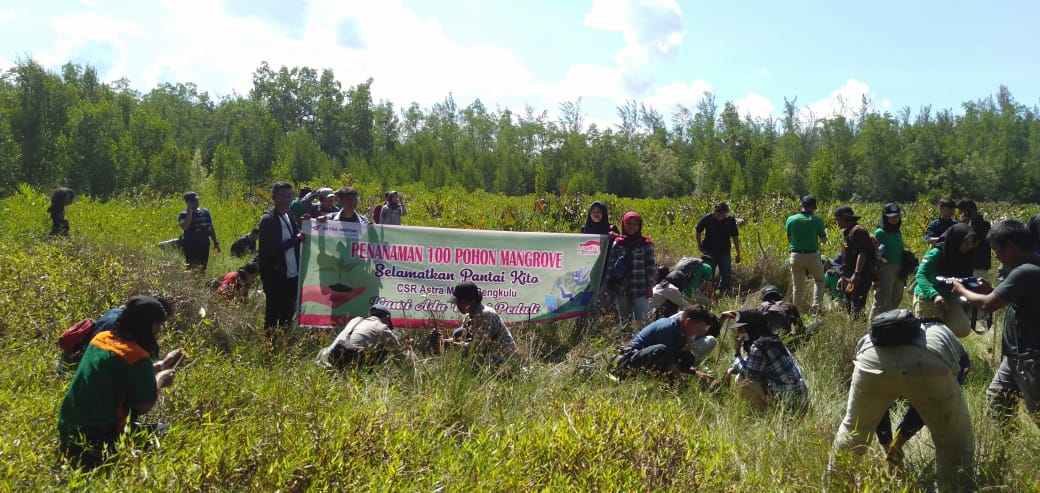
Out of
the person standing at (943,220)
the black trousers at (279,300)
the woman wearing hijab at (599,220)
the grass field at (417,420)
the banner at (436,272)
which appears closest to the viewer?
the grass field at (417,420)

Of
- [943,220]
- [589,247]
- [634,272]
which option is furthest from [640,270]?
[943,220]

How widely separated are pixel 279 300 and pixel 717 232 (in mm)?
5880

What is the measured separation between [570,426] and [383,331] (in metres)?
2.39

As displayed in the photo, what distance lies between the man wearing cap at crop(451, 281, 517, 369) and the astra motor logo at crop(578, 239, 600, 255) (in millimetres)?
1898

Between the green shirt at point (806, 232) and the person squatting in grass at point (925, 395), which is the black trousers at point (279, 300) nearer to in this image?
the person squatting in grass at point (925, 395)

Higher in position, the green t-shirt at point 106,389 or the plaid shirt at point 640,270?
the plaid shirt at point 640,270

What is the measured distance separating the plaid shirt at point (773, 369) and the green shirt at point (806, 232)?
13.3ft

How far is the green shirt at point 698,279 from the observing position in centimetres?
801

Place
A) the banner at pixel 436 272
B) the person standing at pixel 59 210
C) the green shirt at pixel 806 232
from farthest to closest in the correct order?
the person standing at pixel 59 210, the green shirt at pixel 806 232, the banner at pixel 436 272

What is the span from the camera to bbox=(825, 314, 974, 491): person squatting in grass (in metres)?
3.56

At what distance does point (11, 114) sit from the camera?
112 feet

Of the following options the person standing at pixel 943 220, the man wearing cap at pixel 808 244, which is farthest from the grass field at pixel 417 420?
the person standing at pixel 943 220

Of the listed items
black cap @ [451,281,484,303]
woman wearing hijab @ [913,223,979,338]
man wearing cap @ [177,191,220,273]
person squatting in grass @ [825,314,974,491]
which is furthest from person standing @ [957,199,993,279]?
man wearing cap @ [177,191,220,273]

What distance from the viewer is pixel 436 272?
683 centimetres
